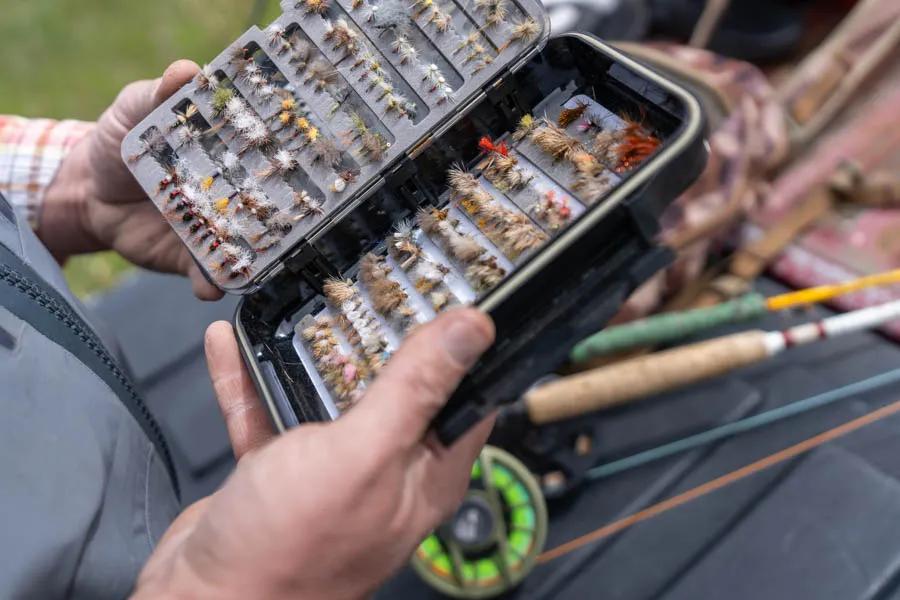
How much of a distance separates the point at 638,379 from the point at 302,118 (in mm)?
465

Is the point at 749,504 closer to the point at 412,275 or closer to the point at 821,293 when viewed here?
the point at 821,293

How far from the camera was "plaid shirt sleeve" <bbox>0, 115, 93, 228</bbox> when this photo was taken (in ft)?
2.99

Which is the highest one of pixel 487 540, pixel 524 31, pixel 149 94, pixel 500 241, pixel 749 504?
pixel 149 94

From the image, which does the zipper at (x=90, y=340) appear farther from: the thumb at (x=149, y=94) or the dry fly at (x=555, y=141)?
the dry fly at (x=555, y=141)

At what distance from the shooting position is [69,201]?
3.04 ft

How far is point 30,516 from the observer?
0.54 metres

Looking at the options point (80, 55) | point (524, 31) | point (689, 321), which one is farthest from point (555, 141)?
point (80, 55)

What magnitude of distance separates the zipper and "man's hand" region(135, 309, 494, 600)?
229 mm

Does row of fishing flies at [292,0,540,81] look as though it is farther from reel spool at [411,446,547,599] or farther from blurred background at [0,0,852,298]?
reel spool at [411,446,547,599]

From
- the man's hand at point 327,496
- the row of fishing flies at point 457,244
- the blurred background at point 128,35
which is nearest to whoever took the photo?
the man's hand at point 327,496

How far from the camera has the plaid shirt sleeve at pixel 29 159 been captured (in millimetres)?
910

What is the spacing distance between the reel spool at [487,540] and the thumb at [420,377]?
0.31 meters

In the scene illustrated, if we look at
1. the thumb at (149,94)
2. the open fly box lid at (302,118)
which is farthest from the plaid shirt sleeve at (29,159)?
the open fly box lid at (302,118)

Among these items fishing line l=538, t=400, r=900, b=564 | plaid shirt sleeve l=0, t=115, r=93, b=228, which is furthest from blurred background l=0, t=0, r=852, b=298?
fishing line l=538, t=400, r=900, b=564
